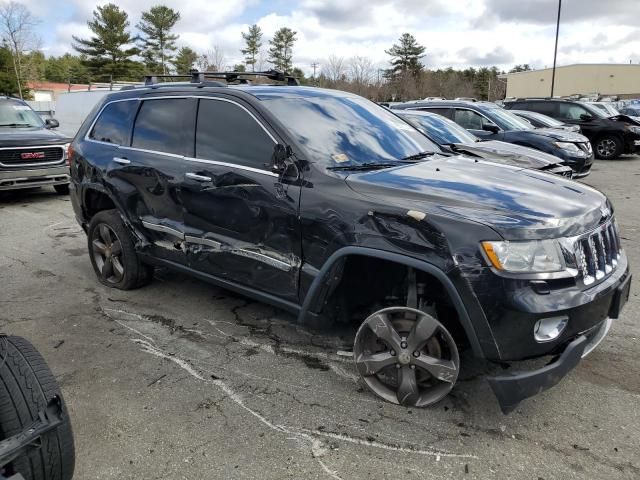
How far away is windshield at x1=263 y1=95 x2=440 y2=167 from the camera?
355 cm

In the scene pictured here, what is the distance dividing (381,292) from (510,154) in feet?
18.2

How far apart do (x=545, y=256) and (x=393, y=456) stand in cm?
126

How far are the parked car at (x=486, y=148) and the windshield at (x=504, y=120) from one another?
8.49 feet

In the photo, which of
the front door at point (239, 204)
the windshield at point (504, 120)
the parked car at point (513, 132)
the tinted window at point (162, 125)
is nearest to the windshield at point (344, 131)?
the front door at point (239, 204)

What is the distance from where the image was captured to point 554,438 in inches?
112

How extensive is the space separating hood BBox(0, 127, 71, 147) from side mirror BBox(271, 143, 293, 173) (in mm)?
7363

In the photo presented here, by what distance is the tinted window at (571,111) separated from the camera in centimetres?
1636

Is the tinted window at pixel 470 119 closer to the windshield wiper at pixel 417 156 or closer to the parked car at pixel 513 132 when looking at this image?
the parked car at pixel 513 132

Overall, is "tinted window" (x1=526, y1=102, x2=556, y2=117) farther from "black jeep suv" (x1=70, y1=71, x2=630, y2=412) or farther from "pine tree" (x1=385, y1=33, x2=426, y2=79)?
"pine tree" (x1=385, y1=33, x2=426, y2=79)

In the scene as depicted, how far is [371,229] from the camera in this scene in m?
2.97

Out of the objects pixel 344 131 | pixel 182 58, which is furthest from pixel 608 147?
pixel 182 58

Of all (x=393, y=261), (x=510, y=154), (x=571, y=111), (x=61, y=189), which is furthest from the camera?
(x=571, y=111)

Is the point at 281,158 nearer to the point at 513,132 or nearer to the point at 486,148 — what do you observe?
the point at 486,148

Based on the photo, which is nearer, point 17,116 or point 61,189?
point 17,116
